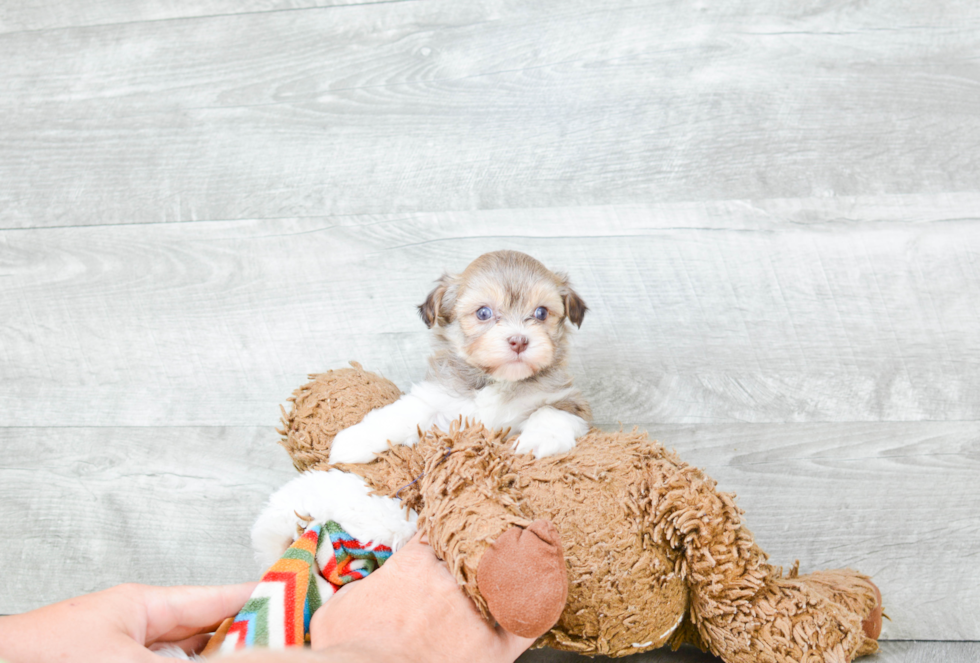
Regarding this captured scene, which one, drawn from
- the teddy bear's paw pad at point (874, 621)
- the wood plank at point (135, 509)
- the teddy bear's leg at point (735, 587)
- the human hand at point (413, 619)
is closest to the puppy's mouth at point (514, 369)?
the teddy bear's leg at point (735, 587)

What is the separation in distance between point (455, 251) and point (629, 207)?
21.4 inches

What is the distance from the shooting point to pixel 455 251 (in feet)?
7.18

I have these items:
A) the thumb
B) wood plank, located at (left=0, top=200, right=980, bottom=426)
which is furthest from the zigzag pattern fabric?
wood plank, located at (left=0, top=200, right=980, bottom=426)

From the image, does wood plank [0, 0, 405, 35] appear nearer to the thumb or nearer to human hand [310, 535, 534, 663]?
human hand [310, 535, 534, 663]

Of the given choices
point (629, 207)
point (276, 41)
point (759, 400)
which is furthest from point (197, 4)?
point (759, 400)

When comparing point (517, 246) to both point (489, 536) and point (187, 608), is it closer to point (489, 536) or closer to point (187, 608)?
point (489, 536)

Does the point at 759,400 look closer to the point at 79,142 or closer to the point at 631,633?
the point at 631,633

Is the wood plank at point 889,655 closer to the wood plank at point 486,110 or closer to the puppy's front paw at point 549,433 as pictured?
the puppy's front paw at point 549,433

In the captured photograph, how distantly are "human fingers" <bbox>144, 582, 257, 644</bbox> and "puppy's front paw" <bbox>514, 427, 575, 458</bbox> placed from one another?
616mm

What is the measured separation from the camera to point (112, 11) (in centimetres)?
242

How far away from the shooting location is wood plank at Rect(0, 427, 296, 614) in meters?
2.14

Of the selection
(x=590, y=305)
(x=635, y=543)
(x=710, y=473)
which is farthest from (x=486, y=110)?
(x=635, y=543)

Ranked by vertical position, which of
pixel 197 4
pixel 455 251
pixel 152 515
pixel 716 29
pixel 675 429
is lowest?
pixel 152 515

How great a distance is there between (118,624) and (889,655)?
182 centimetres
